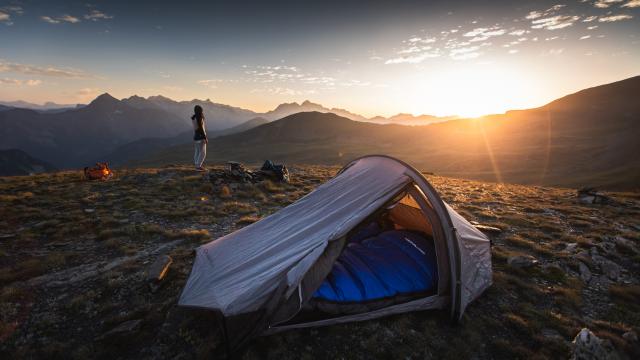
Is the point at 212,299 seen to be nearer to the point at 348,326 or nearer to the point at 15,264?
the point at 348,326

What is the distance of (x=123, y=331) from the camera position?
220 inches

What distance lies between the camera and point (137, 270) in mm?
7801

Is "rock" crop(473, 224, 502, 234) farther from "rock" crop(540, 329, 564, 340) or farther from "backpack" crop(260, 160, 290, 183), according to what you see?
"backpack" crop(260, 160, 290, 183)

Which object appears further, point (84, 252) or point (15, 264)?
point (84, 252)

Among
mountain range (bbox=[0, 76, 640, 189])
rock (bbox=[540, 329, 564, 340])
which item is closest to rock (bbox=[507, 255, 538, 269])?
rock (bbox=[540, 329, 564, 340])

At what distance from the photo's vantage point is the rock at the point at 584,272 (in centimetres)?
812

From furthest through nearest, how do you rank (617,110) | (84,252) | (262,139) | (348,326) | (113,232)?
(262,139) → (617,110) → (113,232) → (84,252) → (348,326)

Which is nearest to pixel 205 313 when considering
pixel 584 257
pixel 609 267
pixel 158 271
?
pixel 158 271

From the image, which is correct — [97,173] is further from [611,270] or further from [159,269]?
[611,270]

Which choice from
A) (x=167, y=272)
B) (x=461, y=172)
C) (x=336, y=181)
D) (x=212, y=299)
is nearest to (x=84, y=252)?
(x=167, y=272)

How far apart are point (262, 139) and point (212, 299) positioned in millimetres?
183268

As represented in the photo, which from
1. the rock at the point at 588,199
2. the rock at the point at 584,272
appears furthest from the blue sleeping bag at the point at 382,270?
the rock at the point at 588,199

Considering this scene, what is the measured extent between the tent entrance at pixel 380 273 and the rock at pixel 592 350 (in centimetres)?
225

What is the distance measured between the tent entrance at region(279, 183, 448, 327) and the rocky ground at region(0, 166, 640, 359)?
38 centimetres
